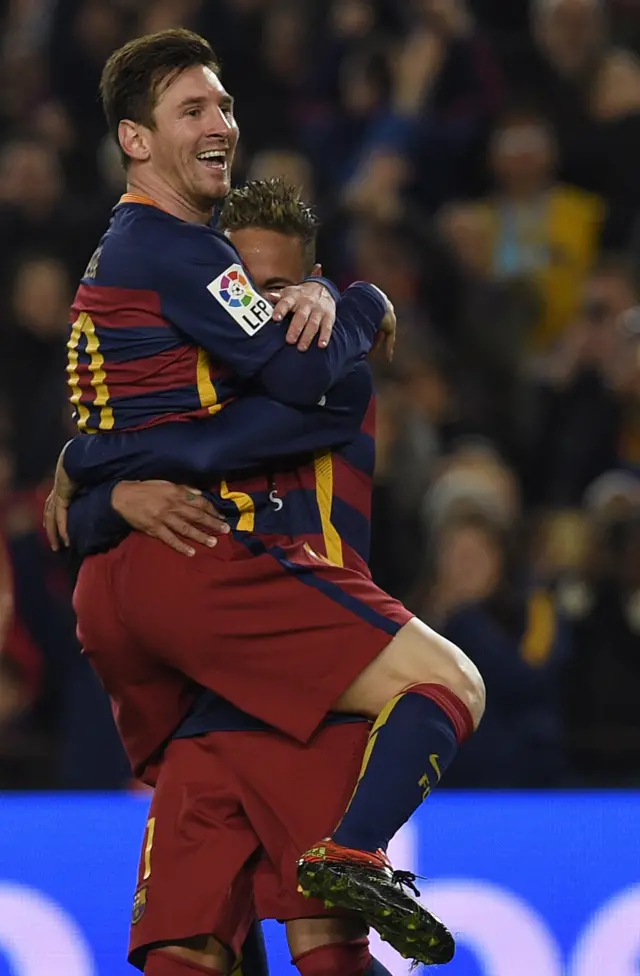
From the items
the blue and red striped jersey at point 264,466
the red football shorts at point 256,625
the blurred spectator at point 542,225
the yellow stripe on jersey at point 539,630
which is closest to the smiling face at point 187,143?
the blue and red striped jersey at point 264,466

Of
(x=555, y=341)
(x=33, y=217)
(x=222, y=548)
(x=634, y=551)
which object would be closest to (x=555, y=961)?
(x=222, y=548)

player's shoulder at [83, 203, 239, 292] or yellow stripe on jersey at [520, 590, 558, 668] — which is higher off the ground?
player's shoulder at [83, 203, 239, 292]

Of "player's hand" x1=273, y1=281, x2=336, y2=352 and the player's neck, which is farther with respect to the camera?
the player's neck

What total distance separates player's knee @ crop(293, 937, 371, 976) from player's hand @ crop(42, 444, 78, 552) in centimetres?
87

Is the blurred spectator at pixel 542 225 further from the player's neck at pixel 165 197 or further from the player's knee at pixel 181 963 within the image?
the player's knee at pixel 181 963

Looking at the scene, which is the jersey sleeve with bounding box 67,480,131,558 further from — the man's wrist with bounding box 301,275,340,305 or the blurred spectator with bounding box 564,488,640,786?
the blurred spectator with bounding box 564,488,640,786

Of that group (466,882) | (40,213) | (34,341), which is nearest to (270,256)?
(466,882)

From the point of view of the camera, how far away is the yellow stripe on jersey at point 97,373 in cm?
340

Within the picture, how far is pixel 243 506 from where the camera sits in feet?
11.4

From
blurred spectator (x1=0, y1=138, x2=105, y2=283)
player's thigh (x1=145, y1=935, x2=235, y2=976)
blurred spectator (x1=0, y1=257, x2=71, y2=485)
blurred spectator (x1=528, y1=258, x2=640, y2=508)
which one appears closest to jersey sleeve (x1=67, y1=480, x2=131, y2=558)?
player's thigh (x1=145, y1=935, x2=235, y2=976)

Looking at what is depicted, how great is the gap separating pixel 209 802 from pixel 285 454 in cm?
A: 63

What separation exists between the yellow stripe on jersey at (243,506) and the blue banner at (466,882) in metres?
1.16

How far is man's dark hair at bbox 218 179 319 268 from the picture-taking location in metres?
3.64

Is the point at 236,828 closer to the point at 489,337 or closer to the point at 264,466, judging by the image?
the point at 264,466
